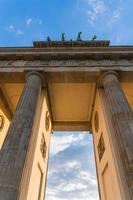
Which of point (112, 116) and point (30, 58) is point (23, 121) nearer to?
point (112, 116)

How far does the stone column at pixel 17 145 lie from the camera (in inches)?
268

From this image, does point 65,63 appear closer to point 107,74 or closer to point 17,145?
point 107,74

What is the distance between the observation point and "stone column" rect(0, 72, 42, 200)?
268 inches

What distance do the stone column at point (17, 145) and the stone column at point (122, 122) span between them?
4610mm

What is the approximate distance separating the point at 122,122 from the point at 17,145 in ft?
18.1

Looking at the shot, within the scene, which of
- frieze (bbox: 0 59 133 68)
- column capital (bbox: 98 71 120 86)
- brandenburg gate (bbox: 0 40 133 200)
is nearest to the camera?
brandenburg gate (bbox: 0 40 133 200)

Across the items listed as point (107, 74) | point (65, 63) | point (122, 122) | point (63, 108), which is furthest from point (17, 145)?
point (63, 108)

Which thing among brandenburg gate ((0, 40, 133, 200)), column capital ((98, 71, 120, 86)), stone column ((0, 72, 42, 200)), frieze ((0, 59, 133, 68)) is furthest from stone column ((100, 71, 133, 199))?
stone column ((0, 72, 42, 200))

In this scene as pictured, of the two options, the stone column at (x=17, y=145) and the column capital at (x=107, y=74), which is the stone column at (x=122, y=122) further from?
the stone column at (x=17, y=145)

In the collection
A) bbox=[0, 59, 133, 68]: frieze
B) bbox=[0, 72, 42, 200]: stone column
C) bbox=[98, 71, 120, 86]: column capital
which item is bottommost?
bbox=[0, 72, 42, 200]: stone column

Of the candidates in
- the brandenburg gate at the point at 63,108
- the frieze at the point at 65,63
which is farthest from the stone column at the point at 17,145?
the frieze at the point at 65,63

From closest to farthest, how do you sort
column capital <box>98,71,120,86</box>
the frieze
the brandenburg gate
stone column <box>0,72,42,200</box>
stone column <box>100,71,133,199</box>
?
1. stone column <box>0,72,42,200</box>
2. stone column <box>100,71,133,199</box>
3. the brandenburg gate
4. column capital <box>98,71,120,86</box>
5. the frieze

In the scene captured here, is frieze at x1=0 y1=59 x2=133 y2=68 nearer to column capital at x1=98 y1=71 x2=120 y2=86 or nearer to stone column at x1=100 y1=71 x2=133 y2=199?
column capital at x1=98 y1=71 x2=120 y2=86

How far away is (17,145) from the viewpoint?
837 centimetres
